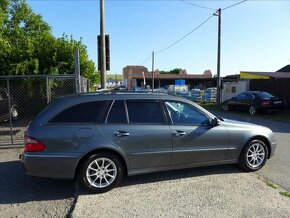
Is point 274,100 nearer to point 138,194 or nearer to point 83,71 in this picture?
point 83,71

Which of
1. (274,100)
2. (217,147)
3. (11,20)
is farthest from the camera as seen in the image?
(11,20)

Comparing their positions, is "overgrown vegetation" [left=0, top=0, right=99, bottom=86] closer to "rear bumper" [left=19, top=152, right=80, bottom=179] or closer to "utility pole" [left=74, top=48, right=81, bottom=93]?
"utility pole" [left=74, top=48, right=81, bottom=93]

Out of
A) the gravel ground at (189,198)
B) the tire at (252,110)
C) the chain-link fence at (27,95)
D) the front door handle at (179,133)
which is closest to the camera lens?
the gravel ground at (189,198)

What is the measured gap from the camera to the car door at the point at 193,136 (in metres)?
5.40

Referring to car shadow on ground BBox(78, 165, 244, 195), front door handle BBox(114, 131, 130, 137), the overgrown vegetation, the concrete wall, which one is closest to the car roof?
front door handle BBox(114, 131, 130, 137)

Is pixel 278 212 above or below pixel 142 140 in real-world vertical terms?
below

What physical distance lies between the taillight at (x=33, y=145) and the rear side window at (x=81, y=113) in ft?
1.26


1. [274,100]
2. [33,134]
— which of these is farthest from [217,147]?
[274,100]

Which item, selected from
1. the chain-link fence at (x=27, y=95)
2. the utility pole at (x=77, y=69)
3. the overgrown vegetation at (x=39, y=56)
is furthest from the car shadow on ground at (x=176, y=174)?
the overgrown vegetation at (x=39, y=56)

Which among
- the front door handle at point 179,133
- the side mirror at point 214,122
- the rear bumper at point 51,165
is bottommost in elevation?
the rear bumper at point 51,165

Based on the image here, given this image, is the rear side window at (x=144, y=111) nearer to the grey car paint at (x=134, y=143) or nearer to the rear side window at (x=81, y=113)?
the grey car paint at (x=134, y=143)

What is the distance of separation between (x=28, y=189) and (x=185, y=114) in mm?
2975

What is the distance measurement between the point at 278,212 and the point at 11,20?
1081 inches

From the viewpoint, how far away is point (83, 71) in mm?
15102
